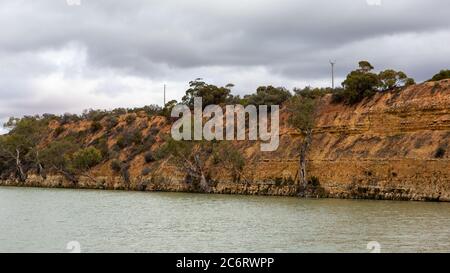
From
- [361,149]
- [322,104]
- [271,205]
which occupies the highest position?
[322,104]

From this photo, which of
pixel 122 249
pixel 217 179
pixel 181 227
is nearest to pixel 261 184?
pixel 217 179

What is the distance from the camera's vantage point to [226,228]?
33000 mm

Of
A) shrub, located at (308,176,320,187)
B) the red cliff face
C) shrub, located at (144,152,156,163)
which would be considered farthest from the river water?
shrub, located at (144,152,156,163)

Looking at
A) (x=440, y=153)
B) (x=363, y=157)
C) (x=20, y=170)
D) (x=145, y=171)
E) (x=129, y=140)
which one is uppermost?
(x=129, y=140)

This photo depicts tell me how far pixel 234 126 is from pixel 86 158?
20.4 m

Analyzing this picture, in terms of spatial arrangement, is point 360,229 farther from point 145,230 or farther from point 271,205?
point 271,205

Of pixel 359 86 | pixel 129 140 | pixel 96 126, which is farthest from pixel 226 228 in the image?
pixel 96 126

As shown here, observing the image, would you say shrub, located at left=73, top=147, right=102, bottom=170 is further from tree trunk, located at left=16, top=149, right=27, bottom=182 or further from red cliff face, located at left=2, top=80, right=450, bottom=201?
tree trunk, located at left=16, top=149, right=27, bottom=182

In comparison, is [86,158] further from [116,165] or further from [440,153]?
[440,153]

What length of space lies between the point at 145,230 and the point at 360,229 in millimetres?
10664

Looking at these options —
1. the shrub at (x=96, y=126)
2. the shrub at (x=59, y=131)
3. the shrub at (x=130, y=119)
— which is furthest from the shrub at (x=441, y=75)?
the shrub at (x=59, y=131)

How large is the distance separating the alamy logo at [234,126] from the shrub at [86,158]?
12.7 metres

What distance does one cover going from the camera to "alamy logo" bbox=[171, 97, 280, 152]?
74000 millimetres

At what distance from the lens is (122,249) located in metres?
25.6
